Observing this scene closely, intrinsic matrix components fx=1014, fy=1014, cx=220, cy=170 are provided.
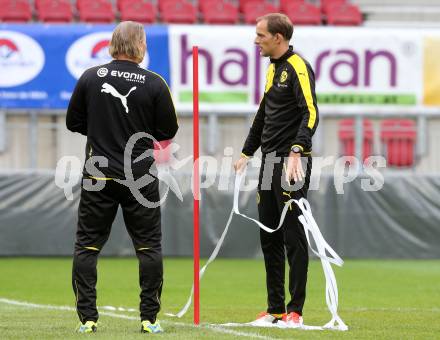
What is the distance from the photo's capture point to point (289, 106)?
6793mm

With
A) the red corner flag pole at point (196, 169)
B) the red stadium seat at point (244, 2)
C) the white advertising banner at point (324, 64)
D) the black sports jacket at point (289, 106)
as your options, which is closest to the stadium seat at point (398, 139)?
the white advertising banner at point (324, 64)

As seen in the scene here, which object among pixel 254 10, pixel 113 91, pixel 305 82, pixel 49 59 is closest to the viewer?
pixel 113 91

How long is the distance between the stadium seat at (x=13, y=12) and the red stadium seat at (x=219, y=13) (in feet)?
10.0

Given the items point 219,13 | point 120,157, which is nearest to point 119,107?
point 120,157

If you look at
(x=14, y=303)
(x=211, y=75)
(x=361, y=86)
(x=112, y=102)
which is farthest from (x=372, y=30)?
(x=112, y=102)

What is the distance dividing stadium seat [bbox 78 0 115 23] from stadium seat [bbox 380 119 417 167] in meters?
5.02

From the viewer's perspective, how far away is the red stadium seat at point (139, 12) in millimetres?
17219

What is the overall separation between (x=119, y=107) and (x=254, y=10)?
11.8 metres

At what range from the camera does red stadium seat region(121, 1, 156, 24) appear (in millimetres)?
17219

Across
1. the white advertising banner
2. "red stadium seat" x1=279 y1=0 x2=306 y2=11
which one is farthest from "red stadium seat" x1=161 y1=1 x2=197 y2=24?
"red stadium seat" x1=279 y1=0 x2=306 y2=11

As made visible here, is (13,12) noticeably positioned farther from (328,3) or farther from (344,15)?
(344,15)

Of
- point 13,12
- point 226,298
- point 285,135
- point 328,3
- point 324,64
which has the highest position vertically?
point 328,3

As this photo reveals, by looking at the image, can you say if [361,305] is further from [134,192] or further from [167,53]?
[167,53]

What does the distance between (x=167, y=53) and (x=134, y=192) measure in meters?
9.76
